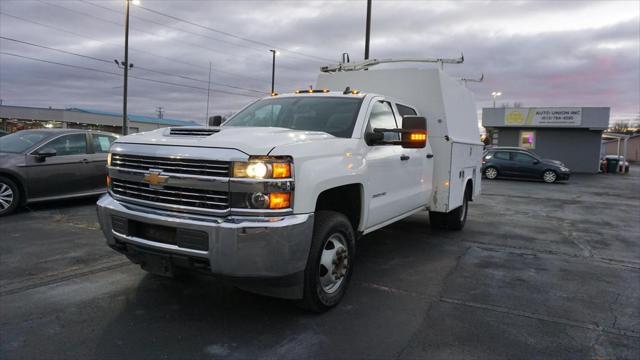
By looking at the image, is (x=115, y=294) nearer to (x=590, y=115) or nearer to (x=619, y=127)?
(x=590, y=115)

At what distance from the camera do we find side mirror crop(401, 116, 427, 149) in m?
4.57

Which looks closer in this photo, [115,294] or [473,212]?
[115,294]

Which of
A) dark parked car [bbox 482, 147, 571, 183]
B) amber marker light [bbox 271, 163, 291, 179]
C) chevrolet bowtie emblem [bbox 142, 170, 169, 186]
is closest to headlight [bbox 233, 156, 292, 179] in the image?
amber marker light [bbox 271, 163, 291, 179]

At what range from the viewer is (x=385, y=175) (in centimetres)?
499

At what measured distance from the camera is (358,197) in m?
4.57

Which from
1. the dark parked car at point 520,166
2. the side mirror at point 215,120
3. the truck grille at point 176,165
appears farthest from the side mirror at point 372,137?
the dark parked car at point 520,166

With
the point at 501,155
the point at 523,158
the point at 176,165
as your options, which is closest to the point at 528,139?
the point at 523,158

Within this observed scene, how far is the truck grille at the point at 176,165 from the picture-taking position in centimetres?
339

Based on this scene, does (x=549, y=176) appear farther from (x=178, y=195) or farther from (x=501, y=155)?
(x=178, y=195)

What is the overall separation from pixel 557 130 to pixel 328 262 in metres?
31.4

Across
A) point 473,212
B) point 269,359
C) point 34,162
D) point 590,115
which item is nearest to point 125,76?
point 34,162

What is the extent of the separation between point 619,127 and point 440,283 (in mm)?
115798

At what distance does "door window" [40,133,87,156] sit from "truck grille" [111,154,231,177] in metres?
5.65

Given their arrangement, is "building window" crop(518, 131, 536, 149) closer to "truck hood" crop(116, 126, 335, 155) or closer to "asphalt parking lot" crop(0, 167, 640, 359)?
"asphalt parking lot" crop(0, 167, 640, 359)
